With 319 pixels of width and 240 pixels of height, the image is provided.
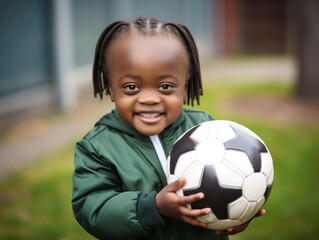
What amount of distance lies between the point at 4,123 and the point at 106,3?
4.57 meters

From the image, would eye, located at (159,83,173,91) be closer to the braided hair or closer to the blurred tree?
the braided hair

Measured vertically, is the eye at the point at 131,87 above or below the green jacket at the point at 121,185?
above

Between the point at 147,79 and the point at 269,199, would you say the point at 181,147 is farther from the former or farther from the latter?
the point at 269,199

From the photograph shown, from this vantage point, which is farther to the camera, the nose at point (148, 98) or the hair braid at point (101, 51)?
the hair braid at point (101, 51)

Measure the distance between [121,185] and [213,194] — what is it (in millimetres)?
473

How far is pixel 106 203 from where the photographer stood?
6.89ft

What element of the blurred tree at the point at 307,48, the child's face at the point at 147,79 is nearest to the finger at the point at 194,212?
the child's face at the point at 147,79

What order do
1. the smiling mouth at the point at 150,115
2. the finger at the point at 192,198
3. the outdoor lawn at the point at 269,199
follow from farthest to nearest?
the outdoor lawn at the point at 269,199 → the smiling mouth at the point at 150,115 → the finger at the point at 192,198

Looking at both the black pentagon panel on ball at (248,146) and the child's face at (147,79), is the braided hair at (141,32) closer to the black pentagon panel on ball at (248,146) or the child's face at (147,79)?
the child's face at (147,79)

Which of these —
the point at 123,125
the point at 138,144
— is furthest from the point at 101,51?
the point at 138,144

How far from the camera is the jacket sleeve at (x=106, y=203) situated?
2049 millimetres

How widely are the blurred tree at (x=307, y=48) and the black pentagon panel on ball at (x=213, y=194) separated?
6.90 m

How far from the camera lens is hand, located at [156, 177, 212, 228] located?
1.96 meters

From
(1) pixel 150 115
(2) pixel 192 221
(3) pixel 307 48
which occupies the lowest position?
(3) pixel 307 48
